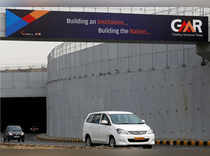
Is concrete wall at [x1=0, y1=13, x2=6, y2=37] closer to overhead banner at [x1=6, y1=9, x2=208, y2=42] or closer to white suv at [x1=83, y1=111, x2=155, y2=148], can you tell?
overhead banner at [x1=6, y1=9, x2=208, y2=42]

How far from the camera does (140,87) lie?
126ft

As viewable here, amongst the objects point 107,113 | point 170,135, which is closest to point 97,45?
point 170,135

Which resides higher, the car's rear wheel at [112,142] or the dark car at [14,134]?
the car's rear wheel at [112,142]

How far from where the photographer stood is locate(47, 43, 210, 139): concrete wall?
112 ft

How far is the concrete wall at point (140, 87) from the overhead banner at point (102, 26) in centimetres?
474

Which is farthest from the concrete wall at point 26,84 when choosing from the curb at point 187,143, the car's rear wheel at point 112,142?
the car's rear wheel at point 112,142

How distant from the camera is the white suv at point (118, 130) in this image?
22.7 m

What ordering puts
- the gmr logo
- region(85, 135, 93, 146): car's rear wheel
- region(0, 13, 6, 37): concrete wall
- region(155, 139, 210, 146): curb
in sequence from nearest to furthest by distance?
region(85, 135, 93, 146): car's rear wheel → region(0, 13, 6, 37): concrete wall → the gmr logo → region(155, 139, 210, 146): curb

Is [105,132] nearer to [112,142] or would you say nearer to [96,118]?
[112,142]

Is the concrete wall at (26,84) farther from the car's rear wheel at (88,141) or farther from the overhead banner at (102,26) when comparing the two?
the car's rear wheel at (88,141)

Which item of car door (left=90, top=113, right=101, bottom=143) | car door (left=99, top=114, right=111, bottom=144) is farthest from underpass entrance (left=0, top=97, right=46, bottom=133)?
car door (left=99, top=114, right=111, bottom=144)

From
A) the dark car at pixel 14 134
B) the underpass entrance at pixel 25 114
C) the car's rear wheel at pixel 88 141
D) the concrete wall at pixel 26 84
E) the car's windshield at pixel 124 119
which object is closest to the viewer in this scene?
the car's windshield at pixel 124 119

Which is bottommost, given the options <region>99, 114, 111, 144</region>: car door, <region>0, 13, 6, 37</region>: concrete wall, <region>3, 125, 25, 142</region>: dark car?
<region>3, 125, 25, 142</region>: dark car

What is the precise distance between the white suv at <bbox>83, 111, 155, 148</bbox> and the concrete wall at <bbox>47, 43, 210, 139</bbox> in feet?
32.7
